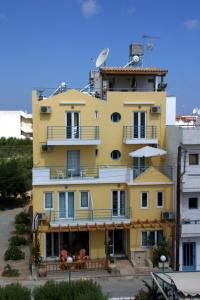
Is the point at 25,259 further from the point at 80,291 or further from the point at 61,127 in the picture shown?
the point at 80,291

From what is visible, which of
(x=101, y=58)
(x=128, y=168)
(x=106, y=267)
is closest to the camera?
(x=106, y=267)

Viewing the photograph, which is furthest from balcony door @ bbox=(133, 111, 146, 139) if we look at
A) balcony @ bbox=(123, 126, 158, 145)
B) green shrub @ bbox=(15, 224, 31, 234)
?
green shrub @ bbox=(15, 224, 31, 234)

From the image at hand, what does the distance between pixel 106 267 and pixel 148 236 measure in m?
3.31

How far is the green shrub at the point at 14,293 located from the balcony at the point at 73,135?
40.5 feet

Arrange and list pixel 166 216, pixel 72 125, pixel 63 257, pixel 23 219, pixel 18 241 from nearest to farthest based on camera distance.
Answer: pixel 63 257 < pixel 166 216 < pixel 72 125 < pixel 18 241 < pixel 23 219

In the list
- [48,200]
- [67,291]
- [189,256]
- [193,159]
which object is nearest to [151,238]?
[189,256]

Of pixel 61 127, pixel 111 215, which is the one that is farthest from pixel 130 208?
pixel 61 127

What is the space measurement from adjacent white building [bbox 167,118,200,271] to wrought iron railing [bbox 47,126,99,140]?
205 inches

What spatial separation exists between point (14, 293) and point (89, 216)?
11.6 metres

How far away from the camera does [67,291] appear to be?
18.5 metres

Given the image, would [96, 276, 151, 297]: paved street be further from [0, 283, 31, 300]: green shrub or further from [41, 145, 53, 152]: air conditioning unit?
[41, 145, 53, 152]: air conditioning unit

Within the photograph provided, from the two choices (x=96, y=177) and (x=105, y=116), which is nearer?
(x=96, y=177)

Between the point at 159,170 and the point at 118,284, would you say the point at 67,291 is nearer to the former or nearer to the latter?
the point at 118,284

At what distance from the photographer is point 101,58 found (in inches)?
1270
